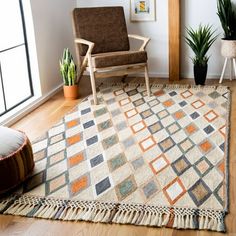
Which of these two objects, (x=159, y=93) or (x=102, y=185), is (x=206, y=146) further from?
(x=159, y=93)

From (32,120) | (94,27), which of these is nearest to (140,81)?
(94,27)

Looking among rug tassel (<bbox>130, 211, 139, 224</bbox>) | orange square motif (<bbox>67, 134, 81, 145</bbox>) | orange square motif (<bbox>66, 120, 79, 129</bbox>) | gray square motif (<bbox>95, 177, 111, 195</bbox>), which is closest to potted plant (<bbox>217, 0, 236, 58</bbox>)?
orange square motif (<bbox>66, 120, 79, 129</bbox>)

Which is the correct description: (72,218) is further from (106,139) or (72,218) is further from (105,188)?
(106,139)

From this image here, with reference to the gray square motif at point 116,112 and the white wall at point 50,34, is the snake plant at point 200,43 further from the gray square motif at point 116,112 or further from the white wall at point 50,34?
the white wall at point 50,34

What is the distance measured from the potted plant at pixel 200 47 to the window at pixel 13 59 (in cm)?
178

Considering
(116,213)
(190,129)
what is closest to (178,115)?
(190,129)

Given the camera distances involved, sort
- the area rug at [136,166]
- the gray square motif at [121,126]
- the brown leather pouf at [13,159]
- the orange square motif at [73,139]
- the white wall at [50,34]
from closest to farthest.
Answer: the area rug at [136,166]
the brown leather pouf at [13,159]
the orange square motif at [73,139]
the gray square motif at [121,126]
the white wall at [50,34]

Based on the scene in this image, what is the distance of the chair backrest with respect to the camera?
4.18m

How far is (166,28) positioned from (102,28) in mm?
802

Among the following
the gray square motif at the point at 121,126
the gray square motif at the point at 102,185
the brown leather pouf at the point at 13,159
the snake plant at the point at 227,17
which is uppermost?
the snake plant at the point at 227,17

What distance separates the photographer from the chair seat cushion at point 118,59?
3.75 metres

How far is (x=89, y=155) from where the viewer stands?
8.99 feet

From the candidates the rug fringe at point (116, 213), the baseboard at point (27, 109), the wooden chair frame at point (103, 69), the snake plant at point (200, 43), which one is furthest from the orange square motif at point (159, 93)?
the rug fringe at point (116, 213)

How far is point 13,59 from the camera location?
3.79m
